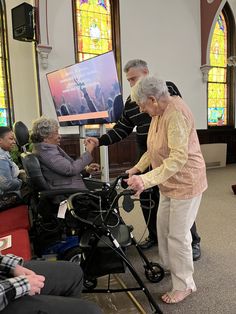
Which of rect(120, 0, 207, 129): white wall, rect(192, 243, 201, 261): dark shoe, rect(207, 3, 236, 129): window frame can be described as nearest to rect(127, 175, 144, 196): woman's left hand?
rect(192, 243, 201, 261): dark shoe

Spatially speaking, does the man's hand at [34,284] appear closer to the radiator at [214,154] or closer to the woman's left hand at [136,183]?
the woman's left hand at [136,183]

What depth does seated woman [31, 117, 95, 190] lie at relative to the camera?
2.01 metres

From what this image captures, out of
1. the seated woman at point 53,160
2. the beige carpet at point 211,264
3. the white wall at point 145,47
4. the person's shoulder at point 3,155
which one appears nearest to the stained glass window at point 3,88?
the white wall at point 145,47

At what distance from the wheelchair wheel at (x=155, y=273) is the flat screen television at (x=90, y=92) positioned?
140cm

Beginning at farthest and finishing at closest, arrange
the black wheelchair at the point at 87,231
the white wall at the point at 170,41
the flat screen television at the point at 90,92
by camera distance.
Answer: the white wall at the point at 170,41 < the flat screen television at the point at 90,92 < the black wheelchair at the point at 87,231

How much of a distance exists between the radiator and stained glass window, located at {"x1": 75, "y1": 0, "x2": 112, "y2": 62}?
3251 millimetres

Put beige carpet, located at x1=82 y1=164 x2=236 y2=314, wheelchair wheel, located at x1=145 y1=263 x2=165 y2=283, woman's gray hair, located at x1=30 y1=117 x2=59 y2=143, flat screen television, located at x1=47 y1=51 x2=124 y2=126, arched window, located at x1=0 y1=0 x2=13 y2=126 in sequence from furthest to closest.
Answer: arched window, located at x1=0 y1=0 x2=13 y2=126, flat screen television, located at x1=47 y1=51 x2=124 y2=126, woman's gray hair, located at x1=30 y1=117 x2=59 y2=143, wheelchair wheel, located at x1=145 y1=263 x2=165 y2=283, beige carpet, located at x1=82 y1=164 x2=236 y2=314

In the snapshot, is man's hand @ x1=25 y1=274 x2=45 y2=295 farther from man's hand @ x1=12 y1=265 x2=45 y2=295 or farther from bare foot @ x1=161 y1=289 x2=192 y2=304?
bare foot @ x1=161 y1=289 x2=192 y2=304

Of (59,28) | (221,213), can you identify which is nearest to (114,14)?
(59,28)

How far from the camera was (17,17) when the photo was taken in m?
4.28

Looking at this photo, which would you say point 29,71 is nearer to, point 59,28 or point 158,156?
point 59,28

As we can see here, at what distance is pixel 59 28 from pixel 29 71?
36.2 inches

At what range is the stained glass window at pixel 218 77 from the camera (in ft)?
23.3

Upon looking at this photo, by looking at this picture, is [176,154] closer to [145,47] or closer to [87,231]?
[87,231]
